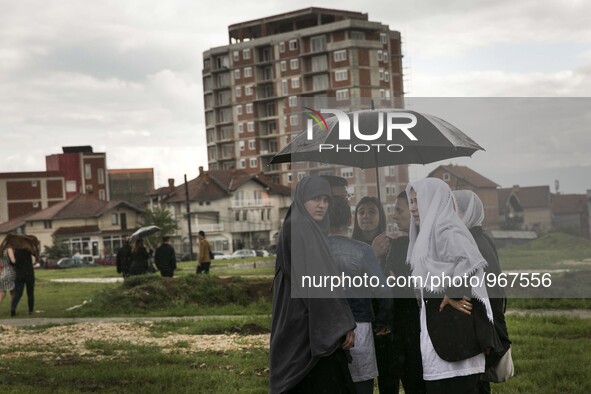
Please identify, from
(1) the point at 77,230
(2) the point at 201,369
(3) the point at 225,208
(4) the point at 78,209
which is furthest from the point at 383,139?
(4) the point at 78,209

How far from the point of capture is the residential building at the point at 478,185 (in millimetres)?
6836

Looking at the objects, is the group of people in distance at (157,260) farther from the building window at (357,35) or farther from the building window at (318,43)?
the building window at (318,43)

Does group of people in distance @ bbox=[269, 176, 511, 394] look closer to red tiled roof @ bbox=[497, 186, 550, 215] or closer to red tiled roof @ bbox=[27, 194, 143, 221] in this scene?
red tiled roof @ bbox=[497, 186, 550, 215]

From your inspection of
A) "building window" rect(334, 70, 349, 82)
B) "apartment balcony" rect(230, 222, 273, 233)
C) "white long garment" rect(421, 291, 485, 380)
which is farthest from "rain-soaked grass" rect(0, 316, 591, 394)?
"building window" rect(334, 70, 349, 82)

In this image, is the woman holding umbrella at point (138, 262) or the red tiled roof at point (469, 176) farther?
the woman holding umbrella at point (138, 262)

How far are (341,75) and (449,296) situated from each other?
395 feet

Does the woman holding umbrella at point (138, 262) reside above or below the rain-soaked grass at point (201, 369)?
above

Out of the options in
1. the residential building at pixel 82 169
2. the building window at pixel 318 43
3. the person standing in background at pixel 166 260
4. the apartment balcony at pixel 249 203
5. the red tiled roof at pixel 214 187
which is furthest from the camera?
the residential building at pixel 82 169

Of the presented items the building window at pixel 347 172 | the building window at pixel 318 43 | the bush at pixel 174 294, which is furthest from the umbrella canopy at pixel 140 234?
the building window at pixel 318 43

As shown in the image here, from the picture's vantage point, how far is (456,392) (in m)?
6.05

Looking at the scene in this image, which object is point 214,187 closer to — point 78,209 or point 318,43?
point 78,209

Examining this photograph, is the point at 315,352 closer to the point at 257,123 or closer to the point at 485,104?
the point at 485,104

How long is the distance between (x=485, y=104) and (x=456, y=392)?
2.16 meters

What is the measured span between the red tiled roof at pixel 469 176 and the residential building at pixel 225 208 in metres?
106
